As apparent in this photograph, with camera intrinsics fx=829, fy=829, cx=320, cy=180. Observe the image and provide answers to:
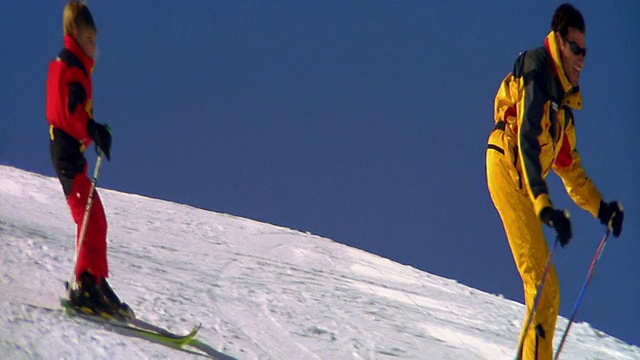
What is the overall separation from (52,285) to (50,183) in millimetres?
6312

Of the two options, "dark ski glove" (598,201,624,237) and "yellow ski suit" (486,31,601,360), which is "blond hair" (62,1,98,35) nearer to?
"yellow ski suit" (486,31,601,360)

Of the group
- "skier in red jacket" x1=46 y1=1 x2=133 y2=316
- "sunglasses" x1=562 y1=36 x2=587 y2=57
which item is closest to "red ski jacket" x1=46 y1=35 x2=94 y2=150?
"skier in red jacket" x1=46 y1=1 x2=133 y2=316

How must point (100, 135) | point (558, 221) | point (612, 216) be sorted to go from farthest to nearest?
1. point (612, 216)
2. point (100, 135)
3. point (558, 221)

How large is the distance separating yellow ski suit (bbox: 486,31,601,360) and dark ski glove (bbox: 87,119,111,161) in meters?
2.39

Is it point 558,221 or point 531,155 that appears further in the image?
point 531,155

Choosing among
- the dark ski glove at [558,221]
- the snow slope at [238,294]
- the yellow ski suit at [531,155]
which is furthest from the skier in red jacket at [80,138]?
the dark ski glove at [558,221]

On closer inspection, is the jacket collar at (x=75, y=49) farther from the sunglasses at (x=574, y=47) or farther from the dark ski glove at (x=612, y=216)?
the dark ski glove at (x=612, y=216)

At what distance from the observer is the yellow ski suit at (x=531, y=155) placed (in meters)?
4.94

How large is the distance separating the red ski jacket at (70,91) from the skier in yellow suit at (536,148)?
255 cm

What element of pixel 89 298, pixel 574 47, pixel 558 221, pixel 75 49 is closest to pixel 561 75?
pixel 574 47

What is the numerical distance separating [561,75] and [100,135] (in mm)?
2812

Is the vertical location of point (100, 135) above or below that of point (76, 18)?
below

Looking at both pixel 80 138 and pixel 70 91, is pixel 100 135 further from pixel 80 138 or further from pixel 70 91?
pixel 70 91

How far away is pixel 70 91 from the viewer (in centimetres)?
480
